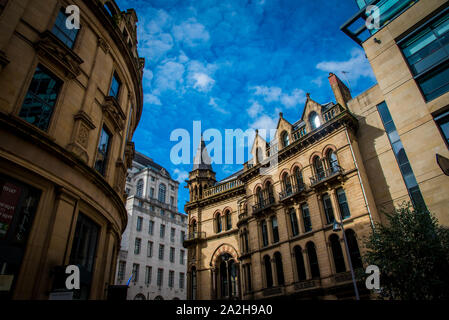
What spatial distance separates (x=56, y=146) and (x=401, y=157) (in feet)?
78.6

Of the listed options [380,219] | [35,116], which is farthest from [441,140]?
[35,116]

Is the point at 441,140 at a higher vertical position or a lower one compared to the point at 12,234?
higher

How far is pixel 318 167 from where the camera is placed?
28.2 metres

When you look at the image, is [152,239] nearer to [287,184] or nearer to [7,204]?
[287,184]

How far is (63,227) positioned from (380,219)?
72.9ft

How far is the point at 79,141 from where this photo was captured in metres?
13.4

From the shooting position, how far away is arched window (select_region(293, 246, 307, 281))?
86.8 ft

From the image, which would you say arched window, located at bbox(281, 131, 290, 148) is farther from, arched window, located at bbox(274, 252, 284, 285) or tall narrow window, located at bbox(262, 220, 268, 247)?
arched window, located at bbox(274, 252, 284, 285)

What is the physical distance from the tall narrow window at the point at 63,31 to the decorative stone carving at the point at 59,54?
1.04m

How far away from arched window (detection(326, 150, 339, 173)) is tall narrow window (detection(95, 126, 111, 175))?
19054 millimetres

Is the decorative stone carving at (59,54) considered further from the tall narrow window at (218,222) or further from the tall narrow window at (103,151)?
the tall narrow window at (218,222)

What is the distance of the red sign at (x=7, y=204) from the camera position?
966 cm
